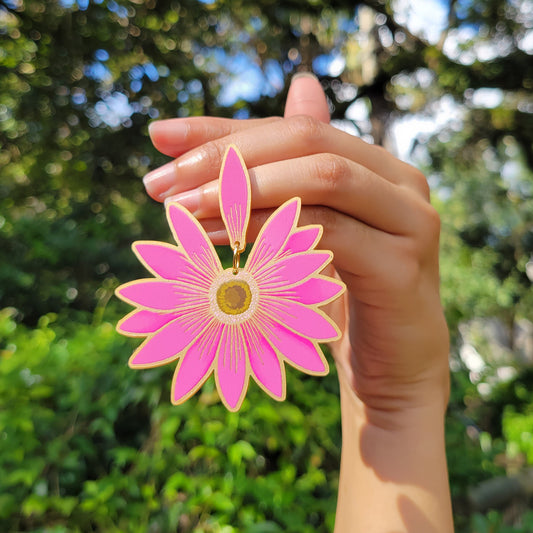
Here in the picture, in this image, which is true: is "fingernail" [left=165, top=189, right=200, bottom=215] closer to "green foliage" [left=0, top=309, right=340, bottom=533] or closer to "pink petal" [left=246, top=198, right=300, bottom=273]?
"pink petal" [left=246, top=198, right=300, bottom=273]

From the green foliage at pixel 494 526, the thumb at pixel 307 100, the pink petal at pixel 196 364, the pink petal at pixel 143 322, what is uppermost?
the thumb at pixel 307 100

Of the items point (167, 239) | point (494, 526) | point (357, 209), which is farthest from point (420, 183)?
point (167, 239)

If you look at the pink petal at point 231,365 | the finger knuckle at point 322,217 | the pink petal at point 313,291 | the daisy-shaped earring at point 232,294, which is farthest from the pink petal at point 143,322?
the finger knuckle at point 322,217

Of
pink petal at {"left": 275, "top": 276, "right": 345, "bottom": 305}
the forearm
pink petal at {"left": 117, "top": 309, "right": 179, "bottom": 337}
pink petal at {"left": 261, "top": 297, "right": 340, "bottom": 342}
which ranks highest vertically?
pink petal at {"left": 275, "top": 276, "right": 345, "bottom": 305}

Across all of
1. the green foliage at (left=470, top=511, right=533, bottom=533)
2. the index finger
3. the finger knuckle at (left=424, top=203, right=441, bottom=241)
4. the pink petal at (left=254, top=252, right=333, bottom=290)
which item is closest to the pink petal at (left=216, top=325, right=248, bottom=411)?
the pink petal at (left=254, top=252, right=333, bottom=290)

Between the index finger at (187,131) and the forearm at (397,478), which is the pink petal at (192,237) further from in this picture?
the forearm at (397,478)

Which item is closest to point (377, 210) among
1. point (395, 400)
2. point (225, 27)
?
point (395, 400)

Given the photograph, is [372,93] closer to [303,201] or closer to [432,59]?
[432,59]
